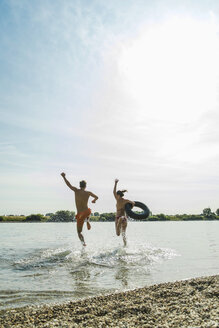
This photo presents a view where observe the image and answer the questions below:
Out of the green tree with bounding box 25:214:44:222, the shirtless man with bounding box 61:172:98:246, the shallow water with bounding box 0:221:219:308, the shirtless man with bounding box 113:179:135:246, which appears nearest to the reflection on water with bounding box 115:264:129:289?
the shallow water with bounding box 0:221:219:308

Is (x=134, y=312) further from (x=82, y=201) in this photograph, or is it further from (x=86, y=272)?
(x=82, y=201)

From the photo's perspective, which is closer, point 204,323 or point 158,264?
point 204,323

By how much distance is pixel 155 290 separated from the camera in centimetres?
559

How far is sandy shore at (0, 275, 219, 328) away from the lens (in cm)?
378

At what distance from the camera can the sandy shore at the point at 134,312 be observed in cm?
378

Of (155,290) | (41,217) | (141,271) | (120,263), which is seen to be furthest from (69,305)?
(41,217)

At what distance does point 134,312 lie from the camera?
13.9ft

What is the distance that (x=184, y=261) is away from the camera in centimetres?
970

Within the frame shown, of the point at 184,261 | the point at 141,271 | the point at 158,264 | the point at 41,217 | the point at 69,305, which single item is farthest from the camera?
the point at 41,217

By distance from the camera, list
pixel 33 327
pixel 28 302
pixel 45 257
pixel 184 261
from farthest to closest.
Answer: pixel 45 257 < pixel 184 261 < pixel 28 302 < pixel 33 327

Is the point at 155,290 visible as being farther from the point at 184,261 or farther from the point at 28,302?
the point at 184,261

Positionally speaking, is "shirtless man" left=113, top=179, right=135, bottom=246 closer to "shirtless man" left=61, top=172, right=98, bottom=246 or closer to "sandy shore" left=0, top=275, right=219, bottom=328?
"shirtless man" left=61, top=172, right=98, bottom=246

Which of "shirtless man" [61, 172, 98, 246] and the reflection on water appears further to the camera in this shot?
"shirtless man" [61, 172, 98, 246]

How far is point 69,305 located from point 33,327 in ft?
3.57
